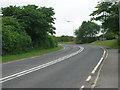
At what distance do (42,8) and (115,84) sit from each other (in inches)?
1603

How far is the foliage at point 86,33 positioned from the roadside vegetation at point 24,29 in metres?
39.0

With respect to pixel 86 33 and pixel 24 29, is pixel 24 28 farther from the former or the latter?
pixel 86 33

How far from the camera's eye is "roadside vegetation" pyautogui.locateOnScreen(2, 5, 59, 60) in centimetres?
3197

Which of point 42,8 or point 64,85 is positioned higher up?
point 42,8

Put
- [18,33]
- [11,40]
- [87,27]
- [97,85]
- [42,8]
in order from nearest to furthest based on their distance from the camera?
1. [97,85]
2. [11,40]
3. [18,33]
4. [42,8]
5. [87,27]

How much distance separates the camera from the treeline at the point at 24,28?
32166 mm

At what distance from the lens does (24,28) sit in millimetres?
41375

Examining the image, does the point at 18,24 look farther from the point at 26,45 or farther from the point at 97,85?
the point at 97,85

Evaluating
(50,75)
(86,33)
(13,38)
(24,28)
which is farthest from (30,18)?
(86,33)

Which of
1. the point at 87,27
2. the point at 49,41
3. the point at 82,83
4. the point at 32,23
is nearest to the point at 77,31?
the point at 87,27

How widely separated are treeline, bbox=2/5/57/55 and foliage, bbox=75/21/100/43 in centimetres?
3905

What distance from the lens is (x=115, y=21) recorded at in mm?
39906

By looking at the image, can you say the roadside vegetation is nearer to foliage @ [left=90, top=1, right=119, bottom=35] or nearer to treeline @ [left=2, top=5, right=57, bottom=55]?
treeline @ [left=2, top=5, right=57, bottom=55]

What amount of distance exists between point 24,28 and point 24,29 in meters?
0.16
